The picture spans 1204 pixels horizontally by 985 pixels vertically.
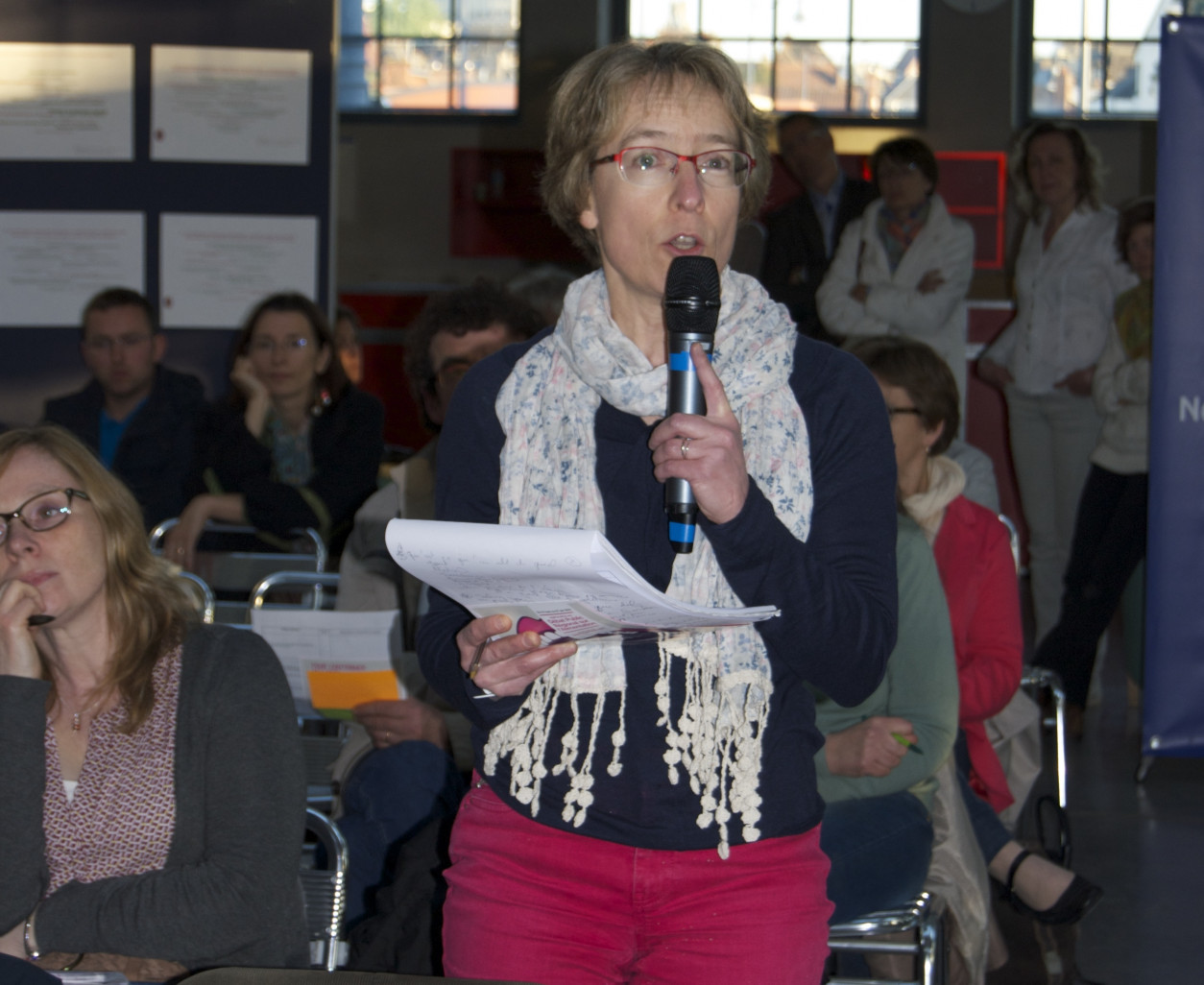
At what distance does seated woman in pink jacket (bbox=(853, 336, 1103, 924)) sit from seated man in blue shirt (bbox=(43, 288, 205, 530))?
2.64 m

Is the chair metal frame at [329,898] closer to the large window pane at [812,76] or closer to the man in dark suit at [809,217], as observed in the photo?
the man in dark suit at [809,217]

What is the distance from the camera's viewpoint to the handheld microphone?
1233mm

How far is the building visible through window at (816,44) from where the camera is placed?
12.7 metres

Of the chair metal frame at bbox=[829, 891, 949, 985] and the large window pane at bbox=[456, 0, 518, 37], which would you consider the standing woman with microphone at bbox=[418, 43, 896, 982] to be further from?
the large window pane at bbox=[456, 0, 518, 37]

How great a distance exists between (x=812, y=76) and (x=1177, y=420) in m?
10.3

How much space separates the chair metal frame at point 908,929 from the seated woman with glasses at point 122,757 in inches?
36.7

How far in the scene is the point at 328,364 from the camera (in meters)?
4.66

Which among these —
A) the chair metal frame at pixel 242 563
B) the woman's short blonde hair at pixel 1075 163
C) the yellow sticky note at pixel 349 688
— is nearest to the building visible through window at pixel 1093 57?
the woman's short blonde hair at pixel 1075 163

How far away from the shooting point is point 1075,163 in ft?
19.1

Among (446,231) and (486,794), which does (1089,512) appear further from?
(446,231)

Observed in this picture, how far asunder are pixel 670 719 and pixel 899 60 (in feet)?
40.7

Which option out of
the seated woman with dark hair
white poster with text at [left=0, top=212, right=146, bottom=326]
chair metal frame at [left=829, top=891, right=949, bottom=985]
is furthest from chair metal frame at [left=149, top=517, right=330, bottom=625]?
chair metal frame at [left=829, top=891, right=949, bottom=985]

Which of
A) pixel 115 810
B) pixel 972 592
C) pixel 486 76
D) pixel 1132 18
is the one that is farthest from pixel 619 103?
pixel 1132 18

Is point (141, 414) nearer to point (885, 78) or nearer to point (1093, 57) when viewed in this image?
point (885, 78)
